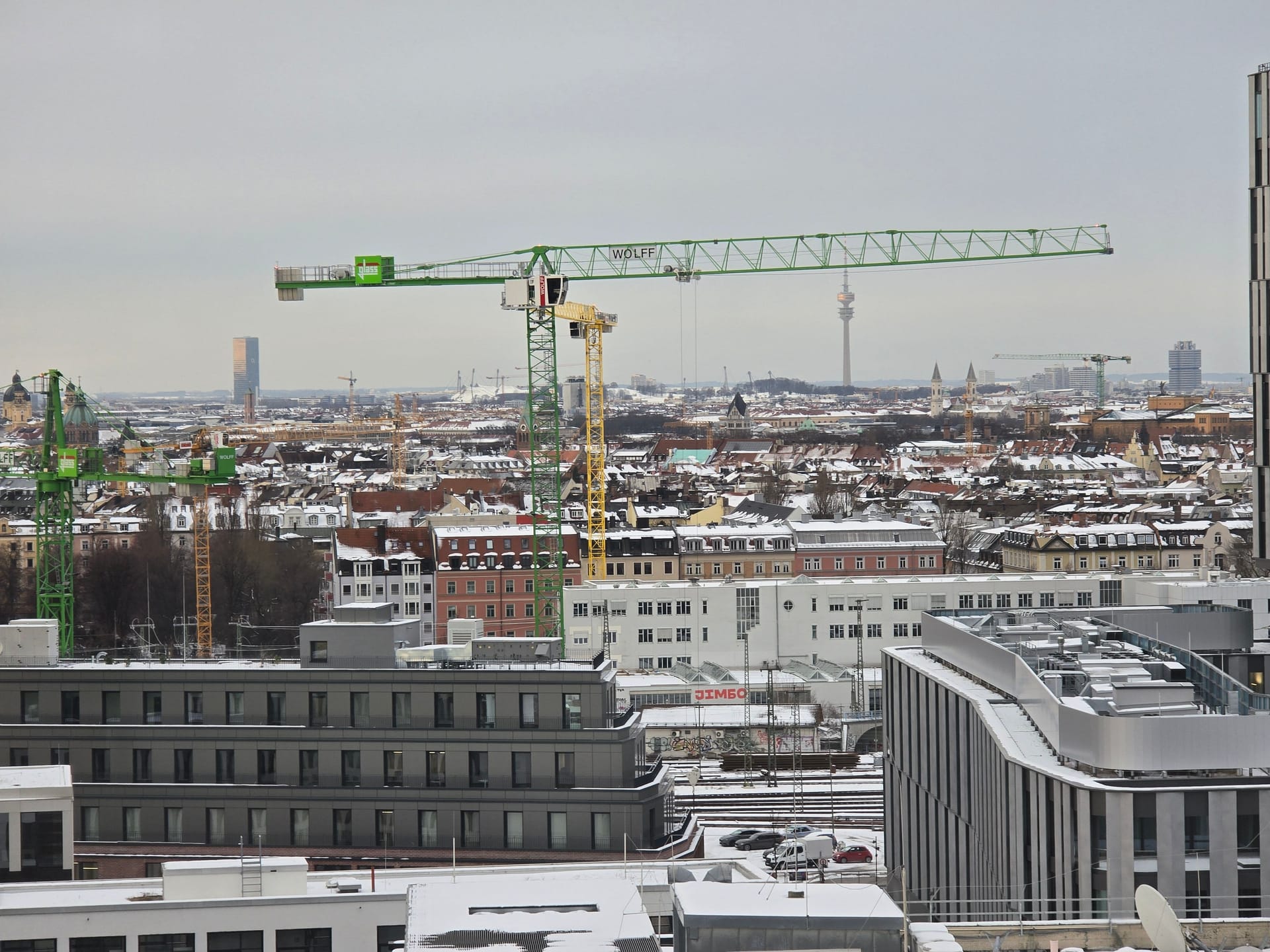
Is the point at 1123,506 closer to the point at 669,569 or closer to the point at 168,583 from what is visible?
the point at 669,569

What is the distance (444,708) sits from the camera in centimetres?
3025

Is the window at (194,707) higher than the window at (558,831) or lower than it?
higher

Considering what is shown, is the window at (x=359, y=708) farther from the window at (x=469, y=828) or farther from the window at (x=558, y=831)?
the window at (x=558, y=831)

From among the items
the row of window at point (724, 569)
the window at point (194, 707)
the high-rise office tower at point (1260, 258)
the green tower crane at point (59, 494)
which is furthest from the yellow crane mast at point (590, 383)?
the window at point (194, 707)

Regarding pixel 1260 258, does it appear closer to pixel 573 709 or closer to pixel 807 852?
pixel 807 852

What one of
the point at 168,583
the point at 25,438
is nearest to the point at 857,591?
the point at 168,583

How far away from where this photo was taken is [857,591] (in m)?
66.8

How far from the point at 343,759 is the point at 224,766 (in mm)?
2090

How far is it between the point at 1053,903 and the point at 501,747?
10580mm

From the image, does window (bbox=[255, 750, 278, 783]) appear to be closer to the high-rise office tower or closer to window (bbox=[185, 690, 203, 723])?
window (bbox=[185, 690, 203, 723])

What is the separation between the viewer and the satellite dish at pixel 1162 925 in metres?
15.5

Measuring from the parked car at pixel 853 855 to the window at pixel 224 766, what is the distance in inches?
544

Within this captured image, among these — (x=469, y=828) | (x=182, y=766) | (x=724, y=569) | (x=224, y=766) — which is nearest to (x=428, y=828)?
(x=469, y=828)

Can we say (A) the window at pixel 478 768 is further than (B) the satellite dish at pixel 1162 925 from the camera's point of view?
Yes
